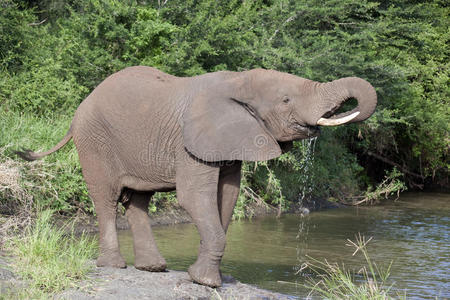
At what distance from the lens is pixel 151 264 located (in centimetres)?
675

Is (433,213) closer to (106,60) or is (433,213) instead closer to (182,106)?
(106,60)

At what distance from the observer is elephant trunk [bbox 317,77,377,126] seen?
5.58 meters

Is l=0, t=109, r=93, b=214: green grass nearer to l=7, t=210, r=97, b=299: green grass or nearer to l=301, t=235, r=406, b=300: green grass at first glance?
l=7, t=210, r=97, b=299: green grass

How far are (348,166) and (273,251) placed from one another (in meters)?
7.36

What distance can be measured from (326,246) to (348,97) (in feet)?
17.2

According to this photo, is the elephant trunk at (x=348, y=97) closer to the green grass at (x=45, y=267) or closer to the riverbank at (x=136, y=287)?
the riverbank at (x=136, y=287)

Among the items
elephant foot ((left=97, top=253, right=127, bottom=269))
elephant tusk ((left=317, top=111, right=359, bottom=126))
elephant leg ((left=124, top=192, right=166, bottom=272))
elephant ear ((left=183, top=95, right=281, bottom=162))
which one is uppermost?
elephant tusk ((left=317, top=111, right=359, bottom=126))

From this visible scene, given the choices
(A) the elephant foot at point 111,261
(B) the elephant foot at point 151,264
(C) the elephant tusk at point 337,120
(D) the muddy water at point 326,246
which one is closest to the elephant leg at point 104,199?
(A) the elephant foot at point 111,261

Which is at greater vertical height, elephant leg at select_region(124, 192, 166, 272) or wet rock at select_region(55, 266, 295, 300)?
elephant leg at select_region(124, 192, 166, 272)

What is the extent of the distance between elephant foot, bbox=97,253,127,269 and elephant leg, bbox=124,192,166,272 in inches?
6.8

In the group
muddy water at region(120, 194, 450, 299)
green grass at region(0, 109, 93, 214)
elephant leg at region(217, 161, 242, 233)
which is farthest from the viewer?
green grass at region(0, 109, 93, 214)

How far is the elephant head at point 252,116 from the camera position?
596cm

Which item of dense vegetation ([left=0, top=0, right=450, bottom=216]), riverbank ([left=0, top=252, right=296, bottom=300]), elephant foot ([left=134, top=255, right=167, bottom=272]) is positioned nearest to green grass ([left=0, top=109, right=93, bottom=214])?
dense vegetation ([left=0, top=0, right=450, bottom=216])

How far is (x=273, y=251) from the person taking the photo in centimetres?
987
